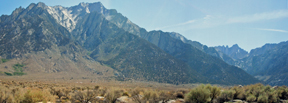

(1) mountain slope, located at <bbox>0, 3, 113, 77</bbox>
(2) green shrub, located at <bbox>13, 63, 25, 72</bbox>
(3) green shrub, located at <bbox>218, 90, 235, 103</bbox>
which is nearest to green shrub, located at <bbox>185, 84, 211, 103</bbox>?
(3) green shrub, located at <bbox>218, 90, 235, 103</bbox>

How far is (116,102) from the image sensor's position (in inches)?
979

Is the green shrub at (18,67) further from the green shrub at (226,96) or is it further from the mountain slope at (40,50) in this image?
the green shrub at (226,96)

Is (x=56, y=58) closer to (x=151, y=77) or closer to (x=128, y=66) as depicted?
(x=128, y=66)

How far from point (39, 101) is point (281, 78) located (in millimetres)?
249696

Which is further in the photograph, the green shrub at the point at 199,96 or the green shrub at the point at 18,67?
the green shrub at the point at 18,67

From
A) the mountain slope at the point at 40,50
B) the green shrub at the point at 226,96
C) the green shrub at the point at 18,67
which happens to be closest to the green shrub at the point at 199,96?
the green shrub at the point at 226,96

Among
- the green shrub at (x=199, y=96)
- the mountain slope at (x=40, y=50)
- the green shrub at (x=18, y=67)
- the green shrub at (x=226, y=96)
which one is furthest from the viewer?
the mountain slope at (x=40, y=50)

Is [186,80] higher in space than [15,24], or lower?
lower

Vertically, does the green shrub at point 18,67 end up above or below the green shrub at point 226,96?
above

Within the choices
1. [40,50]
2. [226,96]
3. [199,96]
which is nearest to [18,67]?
[40,50]

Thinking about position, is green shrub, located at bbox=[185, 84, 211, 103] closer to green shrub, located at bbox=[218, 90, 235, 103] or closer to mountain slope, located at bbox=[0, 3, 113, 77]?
green shrub, located at bbox=[218, 90, 235, 103]

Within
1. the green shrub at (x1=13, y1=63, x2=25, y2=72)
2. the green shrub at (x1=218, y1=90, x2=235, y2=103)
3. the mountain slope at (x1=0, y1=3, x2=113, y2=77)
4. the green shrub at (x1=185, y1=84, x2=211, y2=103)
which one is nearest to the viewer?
the green shrub at (x1=185, y1=84, x2=211, y2=103)

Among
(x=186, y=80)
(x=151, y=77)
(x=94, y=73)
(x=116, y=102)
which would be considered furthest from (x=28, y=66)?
(x=116, y=102)

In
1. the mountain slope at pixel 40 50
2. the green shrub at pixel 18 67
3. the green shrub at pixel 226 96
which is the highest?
the mountain slope at pixel 40 50
